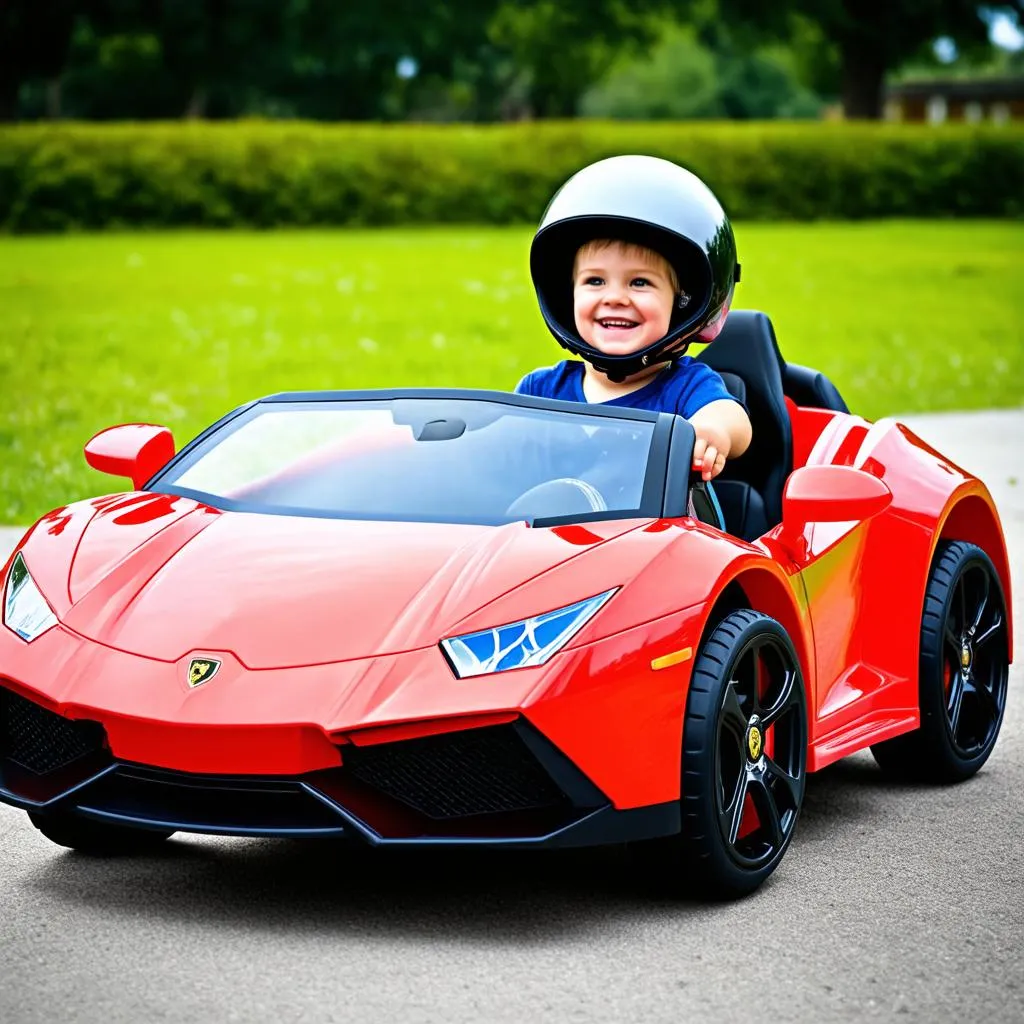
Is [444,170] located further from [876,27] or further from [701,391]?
[701,391]

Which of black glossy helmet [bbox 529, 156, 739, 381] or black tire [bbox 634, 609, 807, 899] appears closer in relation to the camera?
black tire [bbox 634, 609, 807, 899]

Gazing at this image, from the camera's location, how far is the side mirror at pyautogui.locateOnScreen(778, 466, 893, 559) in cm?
475

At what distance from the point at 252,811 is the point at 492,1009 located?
0.68 meters

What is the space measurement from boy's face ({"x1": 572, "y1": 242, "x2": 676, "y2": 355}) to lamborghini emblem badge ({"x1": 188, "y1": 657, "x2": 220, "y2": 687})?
182 centimetres

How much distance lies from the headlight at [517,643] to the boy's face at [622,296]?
1.52 metres

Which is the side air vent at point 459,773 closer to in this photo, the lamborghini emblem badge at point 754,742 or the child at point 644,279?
the lamborghini emblem badge at point 754,742

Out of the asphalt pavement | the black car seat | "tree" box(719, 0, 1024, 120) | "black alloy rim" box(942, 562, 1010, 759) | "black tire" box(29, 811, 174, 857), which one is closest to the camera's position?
the asphalt pavement

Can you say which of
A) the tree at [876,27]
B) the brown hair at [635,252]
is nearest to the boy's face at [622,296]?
the brown hair at [635,252]

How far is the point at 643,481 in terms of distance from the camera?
4594 millimetres

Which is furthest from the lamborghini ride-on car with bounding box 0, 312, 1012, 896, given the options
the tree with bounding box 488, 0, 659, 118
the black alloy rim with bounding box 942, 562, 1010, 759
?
the tree with bounding box 488, 0, 659, 118

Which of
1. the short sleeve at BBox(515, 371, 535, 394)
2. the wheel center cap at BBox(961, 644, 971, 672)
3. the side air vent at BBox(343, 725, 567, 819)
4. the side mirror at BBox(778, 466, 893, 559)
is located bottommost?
the wheel center cap at BBox(961, 644, 971, 672)

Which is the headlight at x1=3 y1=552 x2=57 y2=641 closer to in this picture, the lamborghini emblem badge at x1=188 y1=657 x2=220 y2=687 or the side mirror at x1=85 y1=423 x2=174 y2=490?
the lamborghini emblem badge at x1=188 y1=657 x2=220 y2=687

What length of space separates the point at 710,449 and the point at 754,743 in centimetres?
82

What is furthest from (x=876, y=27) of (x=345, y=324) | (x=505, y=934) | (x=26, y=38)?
(x=505, y=934)
